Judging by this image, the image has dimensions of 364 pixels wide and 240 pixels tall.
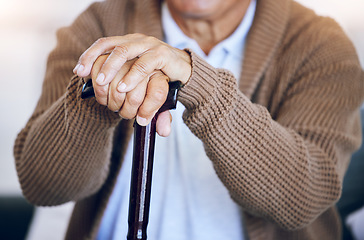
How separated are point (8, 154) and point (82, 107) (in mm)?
1473

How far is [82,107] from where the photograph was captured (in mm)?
555

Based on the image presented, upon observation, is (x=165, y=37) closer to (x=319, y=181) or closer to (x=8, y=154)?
(x=319, y=181)

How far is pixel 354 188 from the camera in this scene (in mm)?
995

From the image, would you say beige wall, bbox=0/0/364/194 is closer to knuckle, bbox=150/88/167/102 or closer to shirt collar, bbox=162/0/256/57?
shirt collar, bbox=162/0/256/57

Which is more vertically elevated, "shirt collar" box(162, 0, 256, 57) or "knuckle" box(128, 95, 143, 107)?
"knuckle" box(128, 95, 143, 107)

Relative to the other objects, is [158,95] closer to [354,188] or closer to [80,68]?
[80,68]

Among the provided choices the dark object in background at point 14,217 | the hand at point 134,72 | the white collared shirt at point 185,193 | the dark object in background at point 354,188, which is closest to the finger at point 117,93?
the hand at point 134,72

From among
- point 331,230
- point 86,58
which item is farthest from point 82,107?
point 331,230

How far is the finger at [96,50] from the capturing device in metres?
0.49

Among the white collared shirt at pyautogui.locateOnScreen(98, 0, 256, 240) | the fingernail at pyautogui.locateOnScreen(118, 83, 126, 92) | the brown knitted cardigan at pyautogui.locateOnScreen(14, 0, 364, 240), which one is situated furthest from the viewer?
the white collared shirt at pyautogui.locateOnScreen(98, 0, 256, 240)

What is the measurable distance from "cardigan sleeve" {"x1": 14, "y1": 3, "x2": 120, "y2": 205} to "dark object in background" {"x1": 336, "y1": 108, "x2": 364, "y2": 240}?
1.96 ft

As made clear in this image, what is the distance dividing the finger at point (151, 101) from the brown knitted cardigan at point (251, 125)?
54 millimetres

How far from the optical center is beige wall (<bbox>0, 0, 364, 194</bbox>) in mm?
1883

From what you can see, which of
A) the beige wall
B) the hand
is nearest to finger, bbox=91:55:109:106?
the hand
